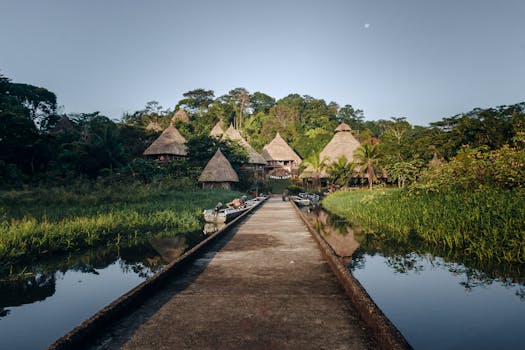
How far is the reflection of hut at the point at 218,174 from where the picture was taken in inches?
941

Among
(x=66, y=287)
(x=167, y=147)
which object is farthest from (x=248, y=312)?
(x=167, y=147)

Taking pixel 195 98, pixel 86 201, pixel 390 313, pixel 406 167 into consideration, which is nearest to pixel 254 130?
pixel 195 98

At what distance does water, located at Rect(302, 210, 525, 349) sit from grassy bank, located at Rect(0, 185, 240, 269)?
6.81 m

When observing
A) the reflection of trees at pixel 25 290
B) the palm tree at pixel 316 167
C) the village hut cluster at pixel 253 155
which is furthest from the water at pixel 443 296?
the palm tree at pixel 316 167

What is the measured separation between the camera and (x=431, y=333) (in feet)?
11.6

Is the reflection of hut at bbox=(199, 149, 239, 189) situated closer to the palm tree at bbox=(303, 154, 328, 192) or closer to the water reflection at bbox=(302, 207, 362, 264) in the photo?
the palm tree at bbox=(303, 154, 328, 192)

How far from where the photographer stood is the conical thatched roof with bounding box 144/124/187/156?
29578mm

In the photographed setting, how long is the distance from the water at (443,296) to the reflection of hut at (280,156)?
105ft

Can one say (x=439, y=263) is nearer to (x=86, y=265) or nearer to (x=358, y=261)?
(x=358, y=261)

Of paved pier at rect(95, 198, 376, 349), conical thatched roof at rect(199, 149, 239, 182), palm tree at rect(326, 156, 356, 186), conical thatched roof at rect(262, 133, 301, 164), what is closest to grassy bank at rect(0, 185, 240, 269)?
paved pier at rect(95, 198, 376, 349)

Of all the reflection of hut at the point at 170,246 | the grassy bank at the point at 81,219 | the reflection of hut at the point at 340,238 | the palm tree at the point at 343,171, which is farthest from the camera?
the palm tree at the point at 343,171

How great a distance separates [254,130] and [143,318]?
1962 inches

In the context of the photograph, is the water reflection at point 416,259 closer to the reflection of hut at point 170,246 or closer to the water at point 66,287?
the reflection of hut at point 170,246

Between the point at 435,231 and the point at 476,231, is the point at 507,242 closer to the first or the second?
the point at 476,231
